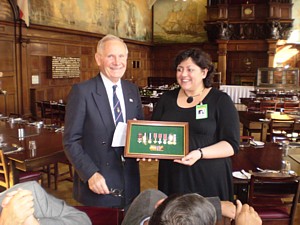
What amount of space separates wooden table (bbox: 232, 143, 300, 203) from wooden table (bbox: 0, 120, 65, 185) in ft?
6.79

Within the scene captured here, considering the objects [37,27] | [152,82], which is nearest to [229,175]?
[37,27]

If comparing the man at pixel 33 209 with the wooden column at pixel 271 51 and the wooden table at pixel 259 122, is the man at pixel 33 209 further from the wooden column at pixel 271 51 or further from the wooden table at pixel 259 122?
the wooden column at pixel 271 51

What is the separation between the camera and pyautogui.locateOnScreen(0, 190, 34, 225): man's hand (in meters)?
1.45

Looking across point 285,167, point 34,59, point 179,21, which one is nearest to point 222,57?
point 179,21

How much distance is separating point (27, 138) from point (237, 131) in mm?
3309

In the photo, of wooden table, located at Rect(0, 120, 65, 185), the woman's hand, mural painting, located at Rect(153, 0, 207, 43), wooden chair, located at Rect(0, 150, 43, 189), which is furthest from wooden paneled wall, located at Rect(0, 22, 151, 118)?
the woman's hand

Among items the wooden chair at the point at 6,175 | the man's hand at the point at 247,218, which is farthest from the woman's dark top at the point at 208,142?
the wooden chair at the point at 6,175

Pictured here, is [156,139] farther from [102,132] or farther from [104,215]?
[104,215]

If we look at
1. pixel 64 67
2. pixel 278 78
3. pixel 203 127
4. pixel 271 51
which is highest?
pixel 271 51

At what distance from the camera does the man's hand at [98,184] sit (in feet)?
7.36

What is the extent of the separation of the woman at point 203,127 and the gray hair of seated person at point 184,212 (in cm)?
118

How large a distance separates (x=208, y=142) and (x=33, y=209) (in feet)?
4.69

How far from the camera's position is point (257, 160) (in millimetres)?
4023

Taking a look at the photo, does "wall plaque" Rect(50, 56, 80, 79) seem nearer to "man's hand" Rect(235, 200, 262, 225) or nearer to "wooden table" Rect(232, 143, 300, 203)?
"wooden table" Rect(232, 143, 300, 203)
